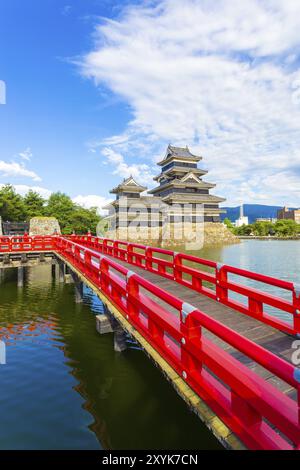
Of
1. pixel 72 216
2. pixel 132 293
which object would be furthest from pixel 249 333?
pixel 72 216

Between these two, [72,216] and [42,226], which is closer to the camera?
[42,226]

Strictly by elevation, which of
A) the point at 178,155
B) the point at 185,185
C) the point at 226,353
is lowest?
the point at 226,353

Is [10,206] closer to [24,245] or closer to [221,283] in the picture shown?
[24,245]

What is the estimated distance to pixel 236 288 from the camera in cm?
582

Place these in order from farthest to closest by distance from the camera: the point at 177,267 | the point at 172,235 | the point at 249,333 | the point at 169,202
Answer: the point at 169,202 → the point at 172,235 → the point at 177,267 → the point at 249,333

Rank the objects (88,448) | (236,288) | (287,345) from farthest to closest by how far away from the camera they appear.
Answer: (236,288)
(287,345)
(88,448)

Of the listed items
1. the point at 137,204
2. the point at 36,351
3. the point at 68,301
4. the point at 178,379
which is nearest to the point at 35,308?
the point at 68,301

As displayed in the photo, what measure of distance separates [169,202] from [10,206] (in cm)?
2682

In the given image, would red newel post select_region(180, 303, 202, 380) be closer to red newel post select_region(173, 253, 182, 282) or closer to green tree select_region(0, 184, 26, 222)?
red newel post select_region(173, 253, 182, 282)

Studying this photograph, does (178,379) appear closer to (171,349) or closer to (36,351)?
(171,349)

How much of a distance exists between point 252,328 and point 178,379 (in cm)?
199

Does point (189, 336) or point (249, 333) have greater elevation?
point (189, 336)

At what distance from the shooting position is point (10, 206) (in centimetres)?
4138

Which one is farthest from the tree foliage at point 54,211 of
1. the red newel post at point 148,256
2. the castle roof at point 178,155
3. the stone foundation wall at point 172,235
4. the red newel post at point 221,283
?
the red newel post at point 221,283
